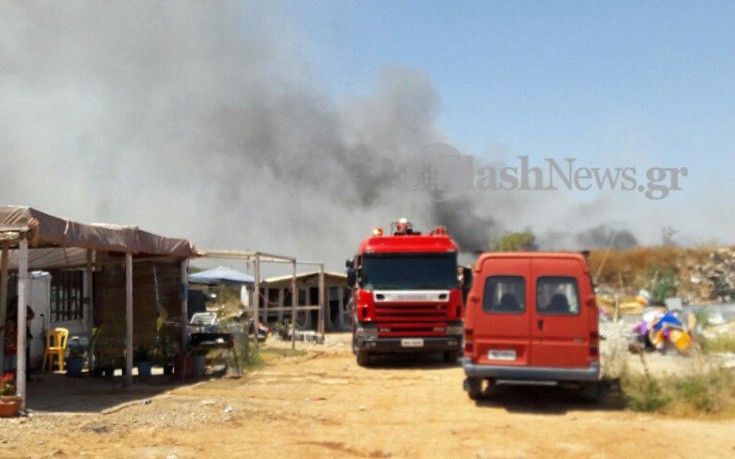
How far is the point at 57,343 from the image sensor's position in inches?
755

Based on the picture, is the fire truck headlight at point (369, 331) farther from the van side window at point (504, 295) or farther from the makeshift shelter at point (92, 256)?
the van side window at point (504, 295)

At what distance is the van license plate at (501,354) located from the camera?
1145cm

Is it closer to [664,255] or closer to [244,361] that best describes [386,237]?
[244,361]

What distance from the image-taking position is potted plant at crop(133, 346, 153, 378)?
52.1ft

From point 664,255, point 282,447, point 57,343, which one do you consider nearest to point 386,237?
point 57,343

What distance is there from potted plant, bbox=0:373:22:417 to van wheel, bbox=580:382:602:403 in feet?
25.2

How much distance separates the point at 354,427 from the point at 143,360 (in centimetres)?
713

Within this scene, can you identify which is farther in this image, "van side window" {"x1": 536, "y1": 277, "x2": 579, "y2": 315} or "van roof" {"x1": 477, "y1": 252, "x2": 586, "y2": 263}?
"van roof" {"x1": 477, "y1": 252, "x2": 586, "y2": 263}

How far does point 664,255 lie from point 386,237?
22.6 m

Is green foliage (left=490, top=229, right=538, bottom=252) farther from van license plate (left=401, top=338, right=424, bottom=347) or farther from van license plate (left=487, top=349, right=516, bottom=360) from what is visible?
van license plate (left=487, top=349, right=516, bottom=360)

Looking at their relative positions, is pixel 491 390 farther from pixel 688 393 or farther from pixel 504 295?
pixel 688 393

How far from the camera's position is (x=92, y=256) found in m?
16.2

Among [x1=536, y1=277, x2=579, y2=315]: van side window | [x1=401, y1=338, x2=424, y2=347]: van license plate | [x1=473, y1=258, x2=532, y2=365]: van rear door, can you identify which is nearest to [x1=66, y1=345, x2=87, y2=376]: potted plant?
[x1=401, y1=338, x2=424, y2=347]: van license plate

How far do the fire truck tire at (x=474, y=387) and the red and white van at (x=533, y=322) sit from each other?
32 centimetres
